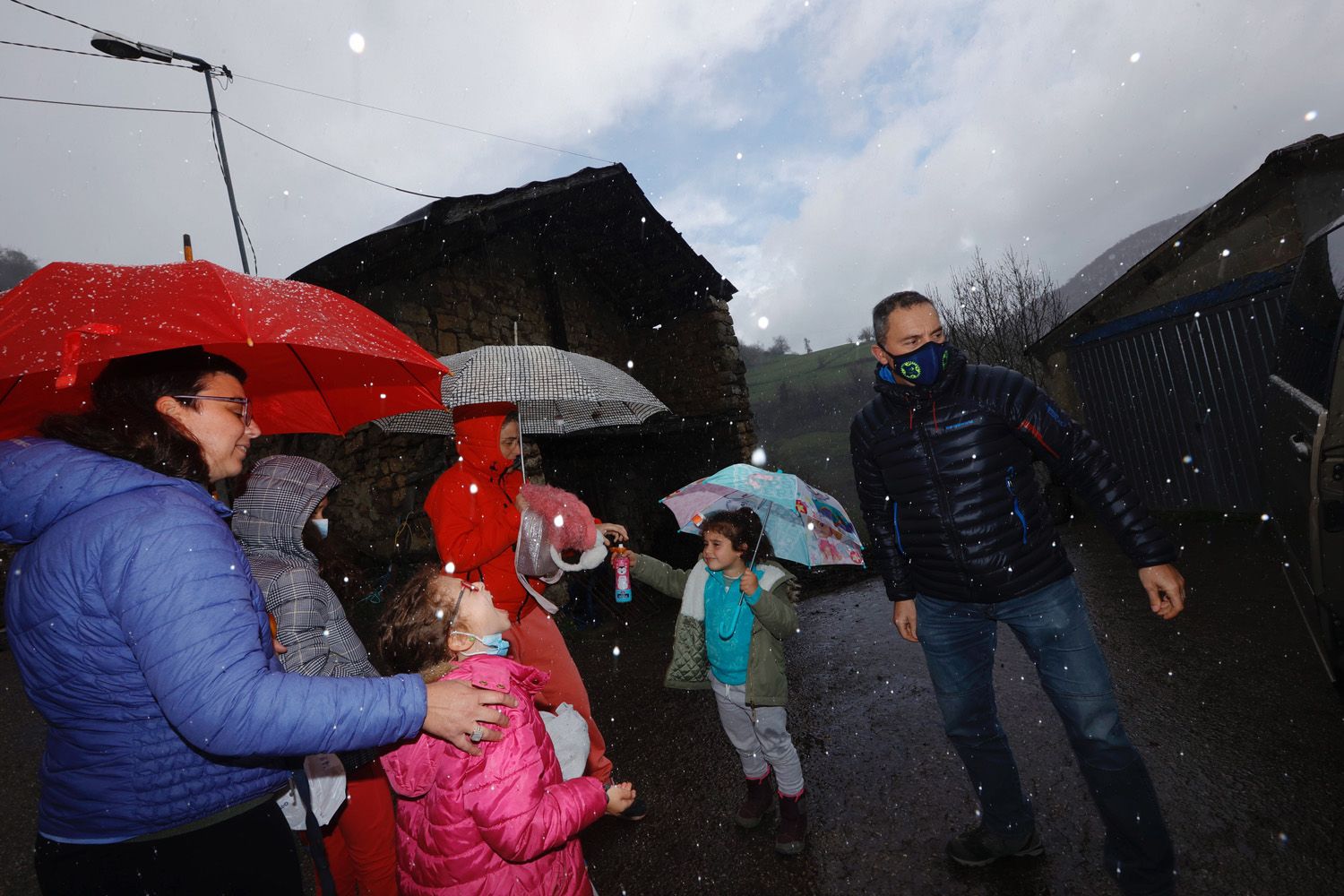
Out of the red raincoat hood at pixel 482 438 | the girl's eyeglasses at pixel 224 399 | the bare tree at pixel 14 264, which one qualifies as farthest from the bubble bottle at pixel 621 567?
the bare tree at pixel 14 264

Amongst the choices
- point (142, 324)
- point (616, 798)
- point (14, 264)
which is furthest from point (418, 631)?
point (14, 264)

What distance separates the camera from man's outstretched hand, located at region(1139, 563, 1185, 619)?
87.8 inches

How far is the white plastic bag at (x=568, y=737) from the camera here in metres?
1.97

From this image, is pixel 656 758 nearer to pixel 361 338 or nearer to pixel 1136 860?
pixel 1136 860

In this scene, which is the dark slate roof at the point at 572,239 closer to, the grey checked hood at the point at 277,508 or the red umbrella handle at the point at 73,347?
the grey checked hood at the point at 277,508

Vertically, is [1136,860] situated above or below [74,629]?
below

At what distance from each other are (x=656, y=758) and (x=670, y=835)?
813mm

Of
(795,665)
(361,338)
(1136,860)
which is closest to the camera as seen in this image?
(361,338)

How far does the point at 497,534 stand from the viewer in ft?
10.2

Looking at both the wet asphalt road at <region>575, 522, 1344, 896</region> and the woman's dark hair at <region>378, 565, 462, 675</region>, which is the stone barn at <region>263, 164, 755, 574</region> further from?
the wet asphalt road at <region>575, 522, 1344, 896</region>

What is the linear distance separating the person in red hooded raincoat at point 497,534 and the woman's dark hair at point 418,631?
1.23m

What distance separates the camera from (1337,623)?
2449mm

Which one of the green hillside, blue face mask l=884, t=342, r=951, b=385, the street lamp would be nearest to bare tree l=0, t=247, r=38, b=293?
the street lamp

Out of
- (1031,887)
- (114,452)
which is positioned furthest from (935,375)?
(114,452)
